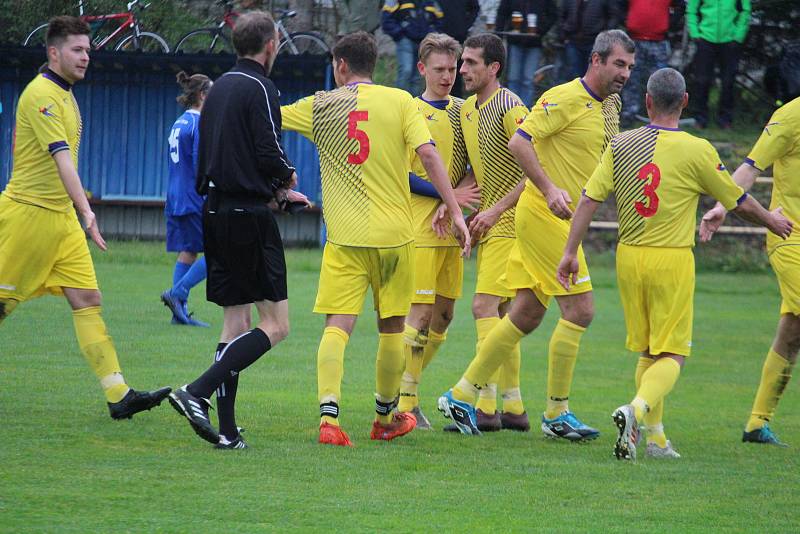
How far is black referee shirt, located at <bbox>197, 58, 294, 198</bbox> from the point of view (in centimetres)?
652

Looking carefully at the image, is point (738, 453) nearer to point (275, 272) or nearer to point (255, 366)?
point (275, 272)

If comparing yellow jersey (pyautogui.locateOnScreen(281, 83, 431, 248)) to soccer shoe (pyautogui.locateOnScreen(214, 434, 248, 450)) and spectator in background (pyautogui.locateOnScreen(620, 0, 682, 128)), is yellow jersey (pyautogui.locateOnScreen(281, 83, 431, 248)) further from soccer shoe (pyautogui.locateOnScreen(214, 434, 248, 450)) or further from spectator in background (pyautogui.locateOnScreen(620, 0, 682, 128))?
spectator in background (pyautogui.locateOnScreen(620, 0, 682, 128))

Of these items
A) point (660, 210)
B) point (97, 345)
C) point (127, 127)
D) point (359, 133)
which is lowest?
point (127, 127)

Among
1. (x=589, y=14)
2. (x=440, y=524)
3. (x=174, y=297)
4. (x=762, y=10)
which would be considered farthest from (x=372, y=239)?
(x=762, y=10)

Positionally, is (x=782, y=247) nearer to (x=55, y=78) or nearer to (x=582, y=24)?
(x=55, y=78)

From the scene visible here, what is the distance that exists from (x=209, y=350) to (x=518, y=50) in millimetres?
9294

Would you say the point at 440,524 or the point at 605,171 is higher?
the point at 605,171

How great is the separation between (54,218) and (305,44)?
1355 centimetres

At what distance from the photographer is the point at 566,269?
7.06 metres

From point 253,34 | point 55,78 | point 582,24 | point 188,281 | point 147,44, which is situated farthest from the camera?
point 147,44

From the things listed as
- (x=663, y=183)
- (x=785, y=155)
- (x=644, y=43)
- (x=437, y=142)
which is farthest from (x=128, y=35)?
(x=663, y=183)

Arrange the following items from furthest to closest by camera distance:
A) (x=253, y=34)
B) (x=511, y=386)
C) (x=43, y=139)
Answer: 1. (x=511, y=386)
2. (x=43, y=139)
3. (x=253, y=34)

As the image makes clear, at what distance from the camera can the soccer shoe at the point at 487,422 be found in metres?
8.01

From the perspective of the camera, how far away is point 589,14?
690 inches
